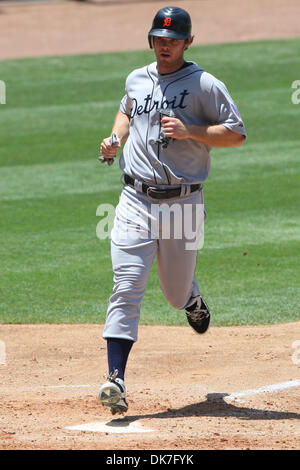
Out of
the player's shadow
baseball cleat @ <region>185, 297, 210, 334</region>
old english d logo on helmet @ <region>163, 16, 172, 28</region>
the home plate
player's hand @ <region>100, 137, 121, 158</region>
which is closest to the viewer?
the home plate

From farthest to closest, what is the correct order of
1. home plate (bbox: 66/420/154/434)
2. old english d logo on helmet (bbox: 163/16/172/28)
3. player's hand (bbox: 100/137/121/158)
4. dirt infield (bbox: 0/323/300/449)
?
1. player's hand (bbox: 100/137/121/158)
2. old english d logo on helmet (bbox: 163/16/172/28)
3. home plate (bbox: 66/420/154/434)
4. dirt infield (bbox: 0/323/300/449)

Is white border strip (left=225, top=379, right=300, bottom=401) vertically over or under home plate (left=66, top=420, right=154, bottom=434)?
under

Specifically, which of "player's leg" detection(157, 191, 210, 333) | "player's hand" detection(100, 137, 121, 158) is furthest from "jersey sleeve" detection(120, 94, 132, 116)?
"player's leg" detection(157, 191, 210, 333)

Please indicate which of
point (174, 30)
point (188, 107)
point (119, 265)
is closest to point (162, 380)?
point (119, 265)

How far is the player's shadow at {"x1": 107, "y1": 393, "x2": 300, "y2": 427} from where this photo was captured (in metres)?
5.06

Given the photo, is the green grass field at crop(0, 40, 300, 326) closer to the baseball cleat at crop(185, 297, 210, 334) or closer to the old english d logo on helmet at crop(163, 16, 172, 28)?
the baseball cleat at crop(185, 297, 210, 334)

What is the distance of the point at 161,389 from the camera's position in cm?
564

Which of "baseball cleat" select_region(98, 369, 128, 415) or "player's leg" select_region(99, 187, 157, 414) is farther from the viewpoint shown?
"player's leg" select_region(99, 187, 157, 414)

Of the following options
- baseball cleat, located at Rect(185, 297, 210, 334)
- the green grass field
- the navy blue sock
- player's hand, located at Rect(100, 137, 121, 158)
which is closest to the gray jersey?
player's hand, located at Rect(100, 137, 121, 158)

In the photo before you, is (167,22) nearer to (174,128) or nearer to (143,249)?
(174,128)

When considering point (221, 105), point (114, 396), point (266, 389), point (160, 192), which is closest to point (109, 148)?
point (160, 192)

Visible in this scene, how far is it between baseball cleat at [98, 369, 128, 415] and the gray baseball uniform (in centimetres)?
28

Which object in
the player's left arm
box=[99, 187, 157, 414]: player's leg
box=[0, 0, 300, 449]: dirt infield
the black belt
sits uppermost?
the player's left arm

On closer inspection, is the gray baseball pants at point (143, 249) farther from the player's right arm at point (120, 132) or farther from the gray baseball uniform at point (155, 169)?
the player's right arm at point (120, 132)
